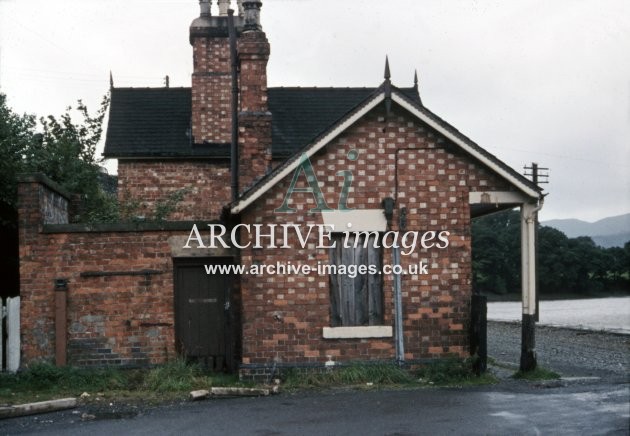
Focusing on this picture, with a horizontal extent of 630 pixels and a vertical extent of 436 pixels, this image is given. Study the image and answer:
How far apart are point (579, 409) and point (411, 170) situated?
5260mm

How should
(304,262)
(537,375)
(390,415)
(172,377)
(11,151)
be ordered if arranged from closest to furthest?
Result: (390,415)
(172,377)
(537,375)
(304,262)
(11,151)

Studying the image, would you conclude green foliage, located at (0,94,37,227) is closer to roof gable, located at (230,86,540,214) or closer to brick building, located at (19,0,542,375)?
brick building, located at (19,0,542,375)

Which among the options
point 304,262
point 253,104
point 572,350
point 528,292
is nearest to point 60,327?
point 304,262

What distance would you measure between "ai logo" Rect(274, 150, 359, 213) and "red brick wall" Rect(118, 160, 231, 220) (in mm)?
Result: 7247

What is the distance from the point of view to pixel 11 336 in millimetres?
13289

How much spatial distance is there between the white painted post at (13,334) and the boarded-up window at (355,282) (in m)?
5.39

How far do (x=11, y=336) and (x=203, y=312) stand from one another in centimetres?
326

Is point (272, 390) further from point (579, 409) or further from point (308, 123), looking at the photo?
point (308, 123)

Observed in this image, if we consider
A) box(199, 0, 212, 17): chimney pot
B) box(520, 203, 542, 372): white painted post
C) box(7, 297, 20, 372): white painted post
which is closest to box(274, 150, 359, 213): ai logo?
box(520, 203, 542, 372): white painted post

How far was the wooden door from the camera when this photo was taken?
45.5ft

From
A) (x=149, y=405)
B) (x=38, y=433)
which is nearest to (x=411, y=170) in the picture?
(x=149, y=405)

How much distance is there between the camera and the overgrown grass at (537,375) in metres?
13.0

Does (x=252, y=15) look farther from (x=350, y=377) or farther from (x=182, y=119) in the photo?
(x=182, y=119)

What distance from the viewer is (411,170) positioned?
13.5 m
